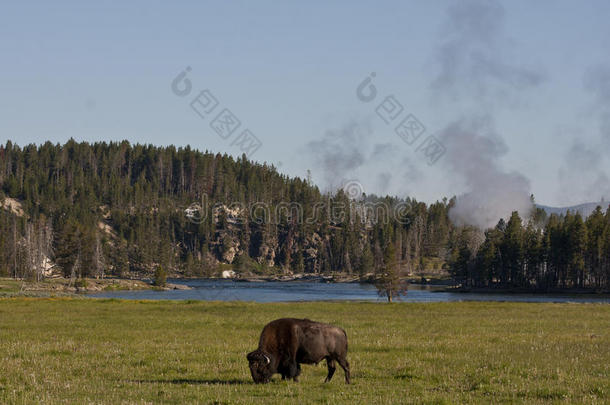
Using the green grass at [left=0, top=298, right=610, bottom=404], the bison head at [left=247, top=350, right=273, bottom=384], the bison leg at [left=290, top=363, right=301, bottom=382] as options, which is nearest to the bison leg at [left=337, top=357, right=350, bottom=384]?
the green grass at [left=0, top=298, right=610, bottom=404]

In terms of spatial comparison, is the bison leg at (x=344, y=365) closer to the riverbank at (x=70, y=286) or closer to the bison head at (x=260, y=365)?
the bison head at (x=260, y=365)

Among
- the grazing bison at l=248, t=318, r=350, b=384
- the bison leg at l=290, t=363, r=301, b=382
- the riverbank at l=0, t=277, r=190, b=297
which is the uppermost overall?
the grazing bison at l=248, t=318, r=350, b=384

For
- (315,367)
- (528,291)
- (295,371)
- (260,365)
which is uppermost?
(260,365)

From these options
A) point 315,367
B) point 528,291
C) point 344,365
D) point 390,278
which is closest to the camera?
point 344,365

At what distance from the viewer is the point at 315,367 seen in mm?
24422

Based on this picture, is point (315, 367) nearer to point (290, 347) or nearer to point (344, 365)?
point (344, 365)

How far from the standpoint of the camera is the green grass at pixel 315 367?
17.6m

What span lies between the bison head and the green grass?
0.90 ft

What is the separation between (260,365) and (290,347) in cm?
97

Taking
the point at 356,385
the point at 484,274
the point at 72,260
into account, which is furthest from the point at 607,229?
the point at 356,385

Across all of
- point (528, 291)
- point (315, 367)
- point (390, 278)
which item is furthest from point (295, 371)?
point (528, 291)

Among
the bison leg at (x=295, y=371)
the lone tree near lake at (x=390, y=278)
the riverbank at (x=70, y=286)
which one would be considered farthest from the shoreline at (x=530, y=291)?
the bison leg at (x=295, y=371)

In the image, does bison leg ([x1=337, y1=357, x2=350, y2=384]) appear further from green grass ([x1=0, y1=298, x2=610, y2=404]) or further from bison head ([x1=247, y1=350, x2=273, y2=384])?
bison head ([x1=247, y1=350, x2=273, y2=384])

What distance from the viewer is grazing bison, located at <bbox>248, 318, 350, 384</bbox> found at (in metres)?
18.9
